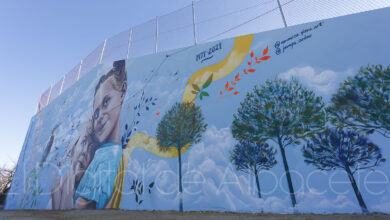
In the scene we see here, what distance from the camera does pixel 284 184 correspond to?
15.9 feet

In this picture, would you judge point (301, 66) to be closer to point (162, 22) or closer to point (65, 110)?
point (162, 22)

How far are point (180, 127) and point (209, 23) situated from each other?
4369 mm

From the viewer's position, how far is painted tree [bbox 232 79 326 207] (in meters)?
5.05

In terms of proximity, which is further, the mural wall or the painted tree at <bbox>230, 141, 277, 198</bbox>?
the painted tree at <bbox>230, 141, 277, 198</bbox>

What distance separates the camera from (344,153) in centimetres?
461

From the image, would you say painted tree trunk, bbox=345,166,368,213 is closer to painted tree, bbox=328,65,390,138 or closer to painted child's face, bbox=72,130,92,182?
painted tree, bbox=328,65,390,138

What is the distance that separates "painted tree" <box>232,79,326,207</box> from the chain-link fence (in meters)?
2.33

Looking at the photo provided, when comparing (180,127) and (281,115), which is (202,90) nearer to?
(180,127)

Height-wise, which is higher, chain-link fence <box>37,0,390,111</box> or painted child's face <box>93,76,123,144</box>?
chain-link fence <box>37,0,390,111</box>

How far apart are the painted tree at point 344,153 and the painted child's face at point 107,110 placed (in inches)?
279

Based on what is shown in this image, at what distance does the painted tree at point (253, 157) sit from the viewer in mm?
5159
